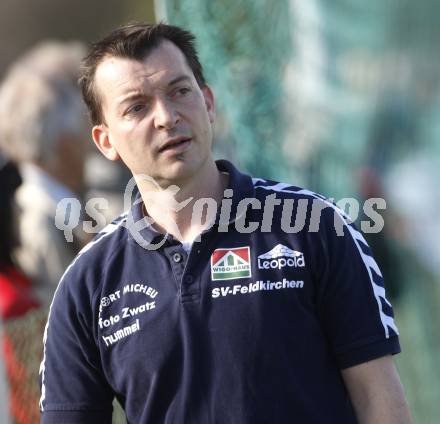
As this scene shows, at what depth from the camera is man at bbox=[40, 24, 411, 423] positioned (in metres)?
2.57

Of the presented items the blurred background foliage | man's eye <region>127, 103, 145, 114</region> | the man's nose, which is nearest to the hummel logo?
the man's nose

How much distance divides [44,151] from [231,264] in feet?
9.83

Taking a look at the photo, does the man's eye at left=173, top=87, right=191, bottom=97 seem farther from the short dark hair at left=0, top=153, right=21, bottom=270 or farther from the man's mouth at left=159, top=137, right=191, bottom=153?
the short dark hair at left=0, top=153, right=21, bottom=270

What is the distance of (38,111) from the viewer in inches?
214

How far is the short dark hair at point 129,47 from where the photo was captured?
9.36 feet

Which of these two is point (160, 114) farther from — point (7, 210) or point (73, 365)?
point (7, 210)

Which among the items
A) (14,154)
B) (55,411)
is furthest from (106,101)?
(14,154)

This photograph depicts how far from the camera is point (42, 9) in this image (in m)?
13.0

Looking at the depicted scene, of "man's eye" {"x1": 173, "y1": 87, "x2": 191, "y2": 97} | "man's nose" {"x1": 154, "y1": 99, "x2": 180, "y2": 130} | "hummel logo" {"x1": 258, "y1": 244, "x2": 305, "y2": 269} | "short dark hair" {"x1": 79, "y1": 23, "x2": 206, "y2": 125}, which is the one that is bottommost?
"hummel logo" {"x1": 258, "y1": 244, "x2": 305, "y2": 269}

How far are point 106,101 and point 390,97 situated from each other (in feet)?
11.9

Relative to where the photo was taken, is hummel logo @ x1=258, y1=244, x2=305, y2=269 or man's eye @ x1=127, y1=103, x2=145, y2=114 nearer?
hummel logo @ x1=258, y1=244, x2=305, y2=269

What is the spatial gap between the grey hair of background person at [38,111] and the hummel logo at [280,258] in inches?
114

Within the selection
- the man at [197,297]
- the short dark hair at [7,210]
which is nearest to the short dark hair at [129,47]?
the man at [197,297]

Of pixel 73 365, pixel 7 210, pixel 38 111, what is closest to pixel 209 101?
pixel 73 365
